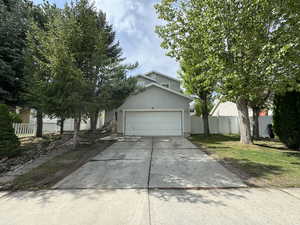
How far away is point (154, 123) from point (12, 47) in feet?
32.4

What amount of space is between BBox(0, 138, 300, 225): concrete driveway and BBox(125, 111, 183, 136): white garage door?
26.9 ft

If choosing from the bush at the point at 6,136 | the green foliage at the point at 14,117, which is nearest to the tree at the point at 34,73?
the green foliage at the point at 14,117

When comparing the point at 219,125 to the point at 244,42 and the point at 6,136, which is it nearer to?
the point at 244,42

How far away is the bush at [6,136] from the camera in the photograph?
21.2ft

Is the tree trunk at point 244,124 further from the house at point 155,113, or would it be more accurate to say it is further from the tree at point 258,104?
the house at point 155,113

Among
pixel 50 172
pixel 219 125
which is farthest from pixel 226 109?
pixel 50 172

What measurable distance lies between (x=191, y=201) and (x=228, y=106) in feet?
72.8

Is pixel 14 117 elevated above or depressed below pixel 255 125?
above

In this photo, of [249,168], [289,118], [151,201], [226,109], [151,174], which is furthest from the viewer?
[226,109]

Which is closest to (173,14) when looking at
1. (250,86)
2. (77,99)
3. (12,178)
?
(250,86)

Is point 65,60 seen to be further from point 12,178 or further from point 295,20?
point 295,20

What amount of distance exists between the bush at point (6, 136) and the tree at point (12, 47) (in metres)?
1.90

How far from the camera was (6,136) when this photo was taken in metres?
6.58

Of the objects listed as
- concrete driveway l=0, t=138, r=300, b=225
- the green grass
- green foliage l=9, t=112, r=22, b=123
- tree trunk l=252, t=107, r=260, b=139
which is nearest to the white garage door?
tree trunk l=252, t=107, r=260, b=139
